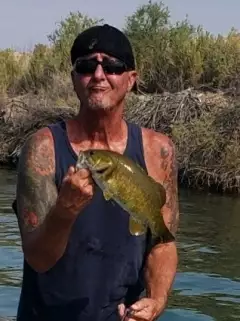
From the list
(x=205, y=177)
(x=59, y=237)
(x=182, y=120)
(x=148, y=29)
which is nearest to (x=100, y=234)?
(x=59, y=237)

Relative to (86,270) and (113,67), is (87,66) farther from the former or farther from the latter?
(86,270)

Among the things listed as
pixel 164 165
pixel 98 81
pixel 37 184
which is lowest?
pixel 37 184

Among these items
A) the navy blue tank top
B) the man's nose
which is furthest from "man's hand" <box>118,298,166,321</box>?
the man's nose

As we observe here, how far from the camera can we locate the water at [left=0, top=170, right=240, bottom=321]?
9.48 metres

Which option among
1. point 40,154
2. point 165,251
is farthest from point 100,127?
point 165,251

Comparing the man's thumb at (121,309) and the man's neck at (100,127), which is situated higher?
the man's neck at (100,127)

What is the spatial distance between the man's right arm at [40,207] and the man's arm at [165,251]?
0.52 meters

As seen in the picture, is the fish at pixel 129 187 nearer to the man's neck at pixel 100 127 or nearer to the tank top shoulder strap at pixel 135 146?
the tank top shoulder strap at pixel 135 146

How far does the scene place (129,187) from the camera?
9.69 ft

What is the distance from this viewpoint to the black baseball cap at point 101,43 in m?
3.45

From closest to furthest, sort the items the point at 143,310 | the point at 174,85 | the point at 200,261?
the point at 143,310
the point at 200,261
the point at 174,85

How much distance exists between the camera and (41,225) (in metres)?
3.18

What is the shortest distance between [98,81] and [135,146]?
33cm

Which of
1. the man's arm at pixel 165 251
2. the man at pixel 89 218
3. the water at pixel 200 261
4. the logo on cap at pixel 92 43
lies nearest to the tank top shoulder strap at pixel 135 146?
the man at pixel 89 218
